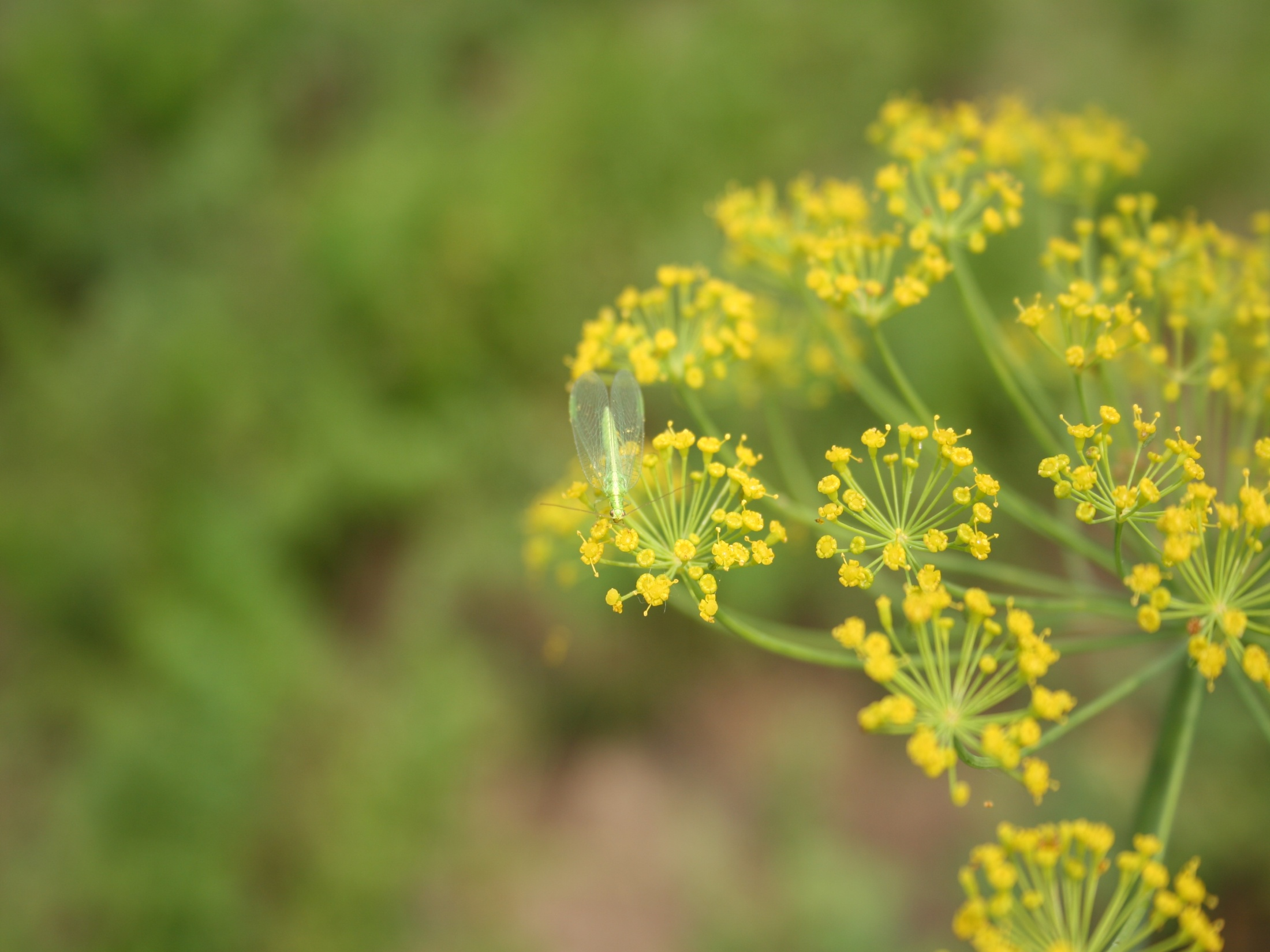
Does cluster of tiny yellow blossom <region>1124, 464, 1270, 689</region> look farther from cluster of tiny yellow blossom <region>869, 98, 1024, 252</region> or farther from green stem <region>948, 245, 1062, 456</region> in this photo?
cluster of tiny yellow blossom <region>869, 98, 1024, 252</region>

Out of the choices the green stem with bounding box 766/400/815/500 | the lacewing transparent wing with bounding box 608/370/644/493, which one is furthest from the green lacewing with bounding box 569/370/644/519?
the green stem with bounding box 766/400/815/500

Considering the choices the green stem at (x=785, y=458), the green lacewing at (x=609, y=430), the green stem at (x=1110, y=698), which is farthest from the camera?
the green stem at (x=785, y=458)

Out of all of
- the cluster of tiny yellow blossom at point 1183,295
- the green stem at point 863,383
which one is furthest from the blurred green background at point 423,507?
the green stem at point 863,383

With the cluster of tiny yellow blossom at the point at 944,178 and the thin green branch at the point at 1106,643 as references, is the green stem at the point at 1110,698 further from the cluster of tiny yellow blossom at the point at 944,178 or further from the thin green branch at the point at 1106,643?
the cluster of tiny yellow blossom at the point at 944,178

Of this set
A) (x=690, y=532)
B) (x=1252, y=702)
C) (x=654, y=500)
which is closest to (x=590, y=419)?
(x=654, y=500)

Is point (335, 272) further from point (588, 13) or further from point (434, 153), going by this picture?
point (588, 13)
